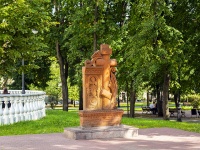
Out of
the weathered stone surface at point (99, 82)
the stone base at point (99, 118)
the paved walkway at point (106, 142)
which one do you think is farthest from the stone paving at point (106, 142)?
the weathered stone surface at point (99, 82)

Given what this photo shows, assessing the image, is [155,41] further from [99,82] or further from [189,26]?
[99,82]

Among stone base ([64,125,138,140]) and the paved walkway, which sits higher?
stone base ([64,125,138,140])

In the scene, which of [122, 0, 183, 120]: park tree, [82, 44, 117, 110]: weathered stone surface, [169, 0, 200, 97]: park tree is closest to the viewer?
[82, 44, 117, 110]: weathered stone surface

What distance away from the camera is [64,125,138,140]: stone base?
11.8 meters

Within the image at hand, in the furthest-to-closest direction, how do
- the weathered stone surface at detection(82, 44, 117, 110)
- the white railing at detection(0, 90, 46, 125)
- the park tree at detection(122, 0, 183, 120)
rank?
the park tree at detection(122, 0, 183, 120) < the white railing at detection(0, 90, 46, 125) < the weathered stone surface at detection(82, 44, 117, 110)

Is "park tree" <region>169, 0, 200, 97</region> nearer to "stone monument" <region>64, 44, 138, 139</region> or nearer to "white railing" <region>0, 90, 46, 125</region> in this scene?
"white railing" <region>0, 90, 46, 125</region>

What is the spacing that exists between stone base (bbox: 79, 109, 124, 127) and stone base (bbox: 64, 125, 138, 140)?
0.20 metres

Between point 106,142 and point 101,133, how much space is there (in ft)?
3.24

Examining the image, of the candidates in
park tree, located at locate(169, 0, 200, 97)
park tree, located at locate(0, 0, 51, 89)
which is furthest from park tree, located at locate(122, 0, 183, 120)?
park tree, located at locate(0, 0, 51, 89)

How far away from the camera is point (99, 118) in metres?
12.5

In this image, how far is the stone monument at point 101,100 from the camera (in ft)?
40.5

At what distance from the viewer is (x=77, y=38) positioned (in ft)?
89.5

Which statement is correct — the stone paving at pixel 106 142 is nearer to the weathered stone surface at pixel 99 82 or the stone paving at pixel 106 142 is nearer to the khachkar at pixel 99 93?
the khachkar at pixel 99 93

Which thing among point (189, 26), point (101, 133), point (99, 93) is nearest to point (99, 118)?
point (101, 133)
